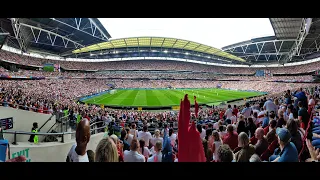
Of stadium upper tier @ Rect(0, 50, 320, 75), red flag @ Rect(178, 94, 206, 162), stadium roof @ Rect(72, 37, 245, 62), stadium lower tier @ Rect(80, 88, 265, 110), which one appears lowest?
stadium lower tier @ Rect(80, 88, 265, 110)

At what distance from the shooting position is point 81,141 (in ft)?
7.86

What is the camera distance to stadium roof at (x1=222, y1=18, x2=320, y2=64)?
99.1 ft

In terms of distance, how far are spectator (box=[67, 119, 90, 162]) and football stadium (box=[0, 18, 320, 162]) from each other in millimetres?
11

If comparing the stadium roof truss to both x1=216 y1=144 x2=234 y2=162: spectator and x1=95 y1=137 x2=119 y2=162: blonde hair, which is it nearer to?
x1=216 y1=144 x2=234 y2=162: spectator

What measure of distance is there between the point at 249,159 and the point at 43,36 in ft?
133

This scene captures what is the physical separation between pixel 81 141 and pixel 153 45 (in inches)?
2403

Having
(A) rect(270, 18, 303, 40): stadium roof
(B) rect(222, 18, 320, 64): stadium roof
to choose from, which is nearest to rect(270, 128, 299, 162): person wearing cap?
(B) rect(222, 18, 320, 64): stadium roof

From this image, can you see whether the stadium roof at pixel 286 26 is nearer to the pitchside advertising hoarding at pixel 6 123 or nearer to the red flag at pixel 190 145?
the pitchside advertising hoarding at pixel 6 123

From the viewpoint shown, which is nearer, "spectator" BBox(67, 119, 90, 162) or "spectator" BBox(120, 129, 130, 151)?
"spectator" BBox(67, 119, 90, 162)

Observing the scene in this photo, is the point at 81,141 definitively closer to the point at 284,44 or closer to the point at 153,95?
the point at 153,95

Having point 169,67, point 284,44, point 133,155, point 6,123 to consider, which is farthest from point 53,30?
point 169,67

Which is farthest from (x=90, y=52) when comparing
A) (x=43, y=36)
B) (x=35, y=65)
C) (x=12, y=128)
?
(x=12, y=128)

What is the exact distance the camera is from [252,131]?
547 centimetres
